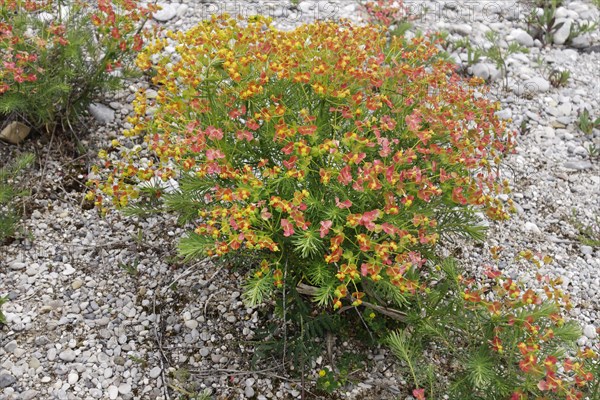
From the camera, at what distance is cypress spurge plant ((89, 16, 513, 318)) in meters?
2.48

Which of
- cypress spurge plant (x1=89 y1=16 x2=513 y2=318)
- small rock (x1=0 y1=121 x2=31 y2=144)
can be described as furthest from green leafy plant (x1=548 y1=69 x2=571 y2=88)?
small rock (x1=0 y1=121 x2=31 y2=144)

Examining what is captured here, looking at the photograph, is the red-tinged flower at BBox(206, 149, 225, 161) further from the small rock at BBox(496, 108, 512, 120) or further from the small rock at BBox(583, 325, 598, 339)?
the small rock at BBox(496, 108, 512, 120)

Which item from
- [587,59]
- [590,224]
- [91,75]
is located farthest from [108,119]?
[587,59]

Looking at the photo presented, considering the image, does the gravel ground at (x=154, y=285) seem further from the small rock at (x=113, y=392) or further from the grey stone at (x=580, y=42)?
the grey stone at (x=580, y=42)

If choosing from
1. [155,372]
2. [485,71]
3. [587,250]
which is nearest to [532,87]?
[485,71]

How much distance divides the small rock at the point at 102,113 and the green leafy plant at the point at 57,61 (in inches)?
4.8

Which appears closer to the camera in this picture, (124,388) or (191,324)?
(124,388)

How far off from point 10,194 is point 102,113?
870 millimetres

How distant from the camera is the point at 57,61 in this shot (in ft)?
12.5

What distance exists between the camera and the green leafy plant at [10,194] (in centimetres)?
350

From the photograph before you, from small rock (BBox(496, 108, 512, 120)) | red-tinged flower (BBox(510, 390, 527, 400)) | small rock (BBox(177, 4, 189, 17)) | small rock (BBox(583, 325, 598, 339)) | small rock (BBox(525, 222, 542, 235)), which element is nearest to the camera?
red-tinged flower (BBox(510, 390, 527, 400))

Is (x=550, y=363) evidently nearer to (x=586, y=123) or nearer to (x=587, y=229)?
(x=587, y=229)

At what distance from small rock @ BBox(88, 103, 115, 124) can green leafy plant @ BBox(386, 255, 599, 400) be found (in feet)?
7.71

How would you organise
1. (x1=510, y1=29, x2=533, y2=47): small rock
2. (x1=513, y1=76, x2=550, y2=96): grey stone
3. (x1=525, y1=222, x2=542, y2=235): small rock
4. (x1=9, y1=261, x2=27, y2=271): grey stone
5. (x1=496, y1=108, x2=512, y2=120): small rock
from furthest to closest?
(x1=510, y1=29, x2=533, y2=47): small rock → (x1=513, y1=76, x2=550, y2=96): grey stone → (x1=496, y1=108, x2=512, y2=120): small rock → (x1=525, y1=222, x2=542, y2=235): small rock → (x1=9, y1=261, x2=27, y2=271): grey stone
